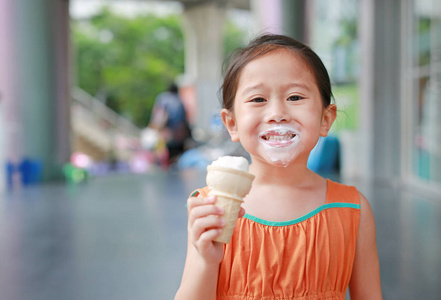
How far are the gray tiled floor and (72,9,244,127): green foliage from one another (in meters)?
22.7

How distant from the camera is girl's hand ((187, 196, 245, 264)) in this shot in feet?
3.68

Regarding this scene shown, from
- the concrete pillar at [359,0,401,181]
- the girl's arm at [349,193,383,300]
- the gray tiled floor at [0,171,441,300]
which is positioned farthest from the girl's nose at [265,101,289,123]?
the concrete pillar at [359,0,401,181]

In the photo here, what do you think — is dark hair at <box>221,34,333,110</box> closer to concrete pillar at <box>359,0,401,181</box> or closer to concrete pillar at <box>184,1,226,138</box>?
concrete pillar at <box>359,0,401,181</box>

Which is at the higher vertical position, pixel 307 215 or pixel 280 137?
pixel 280 137

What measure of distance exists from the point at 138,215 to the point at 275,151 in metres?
4.43

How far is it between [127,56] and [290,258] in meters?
28.9

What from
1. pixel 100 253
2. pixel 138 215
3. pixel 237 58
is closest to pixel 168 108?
pixel 138 215

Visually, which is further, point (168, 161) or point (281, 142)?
point (168, 161)

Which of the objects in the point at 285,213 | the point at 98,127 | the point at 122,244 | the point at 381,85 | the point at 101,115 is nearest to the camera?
the point at 285,213

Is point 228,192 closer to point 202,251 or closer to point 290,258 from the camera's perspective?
point 202,251

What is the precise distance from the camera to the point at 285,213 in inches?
53.9

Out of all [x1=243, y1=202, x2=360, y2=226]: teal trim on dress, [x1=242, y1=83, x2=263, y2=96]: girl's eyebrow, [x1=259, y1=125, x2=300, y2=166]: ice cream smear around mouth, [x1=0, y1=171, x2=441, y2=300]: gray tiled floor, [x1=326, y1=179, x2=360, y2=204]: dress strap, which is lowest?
[x1=0, y1=171, x2=441, y2=300]: gray tiled floor

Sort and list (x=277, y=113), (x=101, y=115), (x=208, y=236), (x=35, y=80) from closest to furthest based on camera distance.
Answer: (x=208, y=236) → (x=277, y=113) → (x=35, y=80) → (x=101, y=115)

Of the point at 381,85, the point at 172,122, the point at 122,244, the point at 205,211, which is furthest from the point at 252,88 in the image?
the point at 172,122
